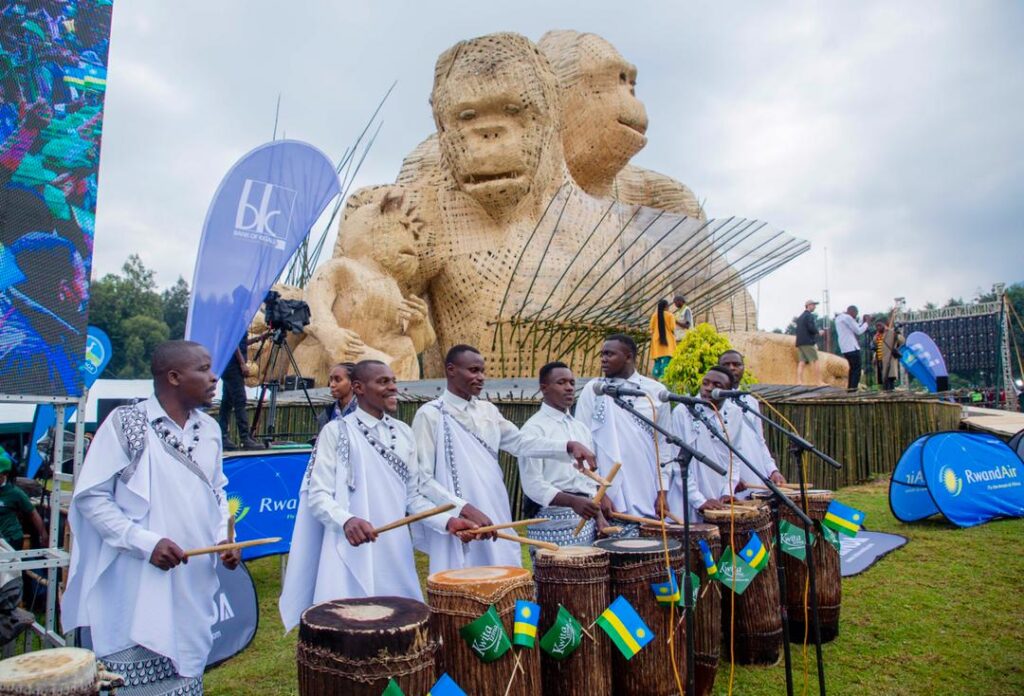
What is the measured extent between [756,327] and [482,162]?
7.54 metres

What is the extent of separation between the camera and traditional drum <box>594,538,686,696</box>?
10.8 feet

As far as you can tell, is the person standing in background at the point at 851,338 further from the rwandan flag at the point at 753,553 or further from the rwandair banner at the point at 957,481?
the rwandan flag at the point at 753,553

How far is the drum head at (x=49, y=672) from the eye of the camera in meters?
1.93

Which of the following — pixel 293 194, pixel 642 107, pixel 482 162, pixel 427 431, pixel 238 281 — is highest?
pixel 642 107

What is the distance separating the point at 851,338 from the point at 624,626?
10.7m

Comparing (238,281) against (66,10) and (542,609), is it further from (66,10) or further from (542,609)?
(542,609)

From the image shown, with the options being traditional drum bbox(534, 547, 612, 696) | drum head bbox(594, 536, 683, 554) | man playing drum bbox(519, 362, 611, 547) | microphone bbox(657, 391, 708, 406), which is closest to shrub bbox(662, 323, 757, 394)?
man playing drum bbox(519, 362, 611, 547)

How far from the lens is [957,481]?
23.9ft

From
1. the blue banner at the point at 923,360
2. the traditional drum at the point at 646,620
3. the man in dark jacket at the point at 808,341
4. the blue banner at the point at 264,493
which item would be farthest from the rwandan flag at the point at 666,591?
the blue banner at the point at 923,360

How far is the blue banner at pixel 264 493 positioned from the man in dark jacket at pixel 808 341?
902 cm

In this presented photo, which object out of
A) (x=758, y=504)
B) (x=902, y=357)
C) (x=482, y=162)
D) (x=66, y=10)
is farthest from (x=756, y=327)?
(x=66, y=10)

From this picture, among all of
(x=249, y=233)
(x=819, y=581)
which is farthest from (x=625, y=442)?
(x=249, y=233)

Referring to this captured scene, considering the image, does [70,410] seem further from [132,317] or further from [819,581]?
[132,317]

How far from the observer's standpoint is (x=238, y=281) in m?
5.30
